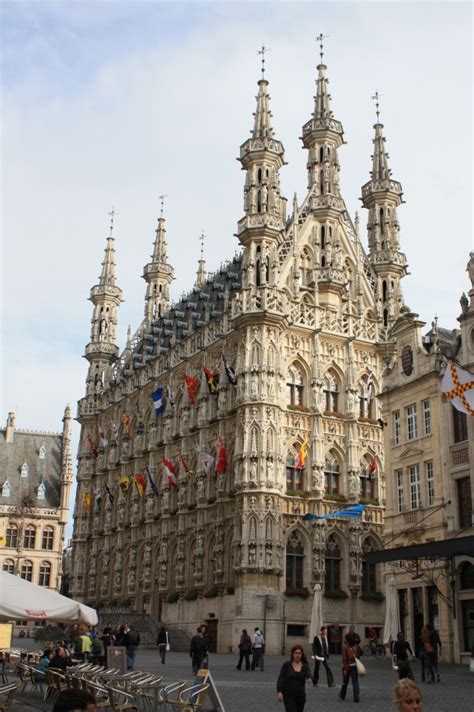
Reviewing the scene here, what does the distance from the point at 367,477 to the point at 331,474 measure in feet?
8.36

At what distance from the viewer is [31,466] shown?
8875 cm

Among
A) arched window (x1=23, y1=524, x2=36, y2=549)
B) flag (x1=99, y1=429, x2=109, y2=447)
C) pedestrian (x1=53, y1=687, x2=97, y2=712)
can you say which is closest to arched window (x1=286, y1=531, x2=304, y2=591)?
flag (x1=99, y1=429, x2=109, y2=447)

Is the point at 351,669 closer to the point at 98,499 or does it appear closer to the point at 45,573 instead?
the point at 98,499

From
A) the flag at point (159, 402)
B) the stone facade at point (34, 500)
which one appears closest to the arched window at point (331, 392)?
the flag at point (159, 402)

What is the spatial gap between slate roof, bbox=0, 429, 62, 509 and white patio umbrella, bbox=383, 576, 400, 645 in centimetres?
5749

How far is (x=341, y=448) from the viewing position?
4816cm

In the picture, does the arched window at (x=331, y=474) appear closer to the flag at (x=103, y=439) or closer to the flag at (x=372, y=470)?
the flag at (x=372, y=470)

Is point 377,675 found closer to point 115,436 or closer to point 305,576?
point 305,576

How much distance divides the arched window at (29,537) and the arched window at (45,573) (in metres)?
2.12

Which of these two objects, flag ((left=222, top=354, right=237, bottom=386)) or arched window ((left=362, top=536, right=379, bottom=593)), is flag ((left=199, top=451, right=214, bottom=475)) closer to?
flag ((left=222, top=354, right=237, bottom=386))

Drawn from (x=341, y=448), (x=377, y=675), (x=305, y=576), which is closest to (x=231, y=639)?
(x=305, y=576)

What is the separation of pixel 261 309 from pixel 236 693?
2756cm

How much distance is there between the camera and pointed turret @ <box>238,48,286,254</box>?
1912 inches

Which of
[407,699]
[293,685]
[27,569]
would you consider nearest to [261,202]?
[293,685]
